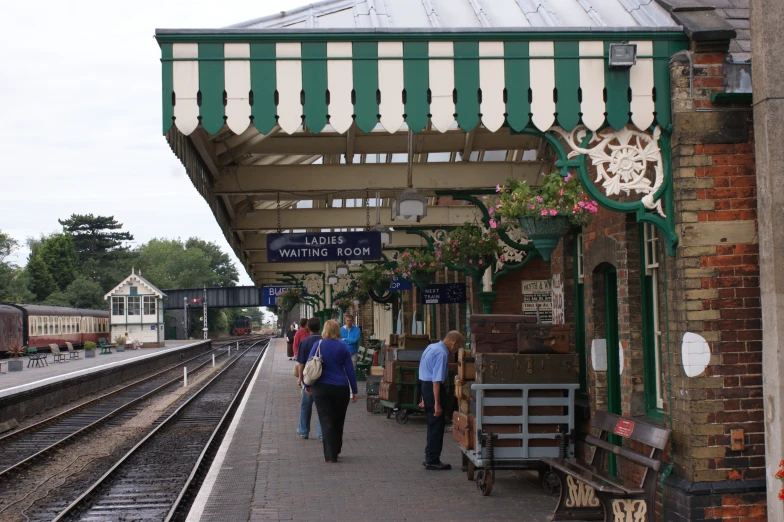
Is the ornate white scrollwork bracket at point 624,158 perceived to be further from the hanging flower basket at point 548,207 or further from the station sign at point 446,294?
the station sign at point 446,294

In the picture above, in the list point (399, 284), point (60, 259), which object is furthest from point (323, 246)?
point (60, 259)

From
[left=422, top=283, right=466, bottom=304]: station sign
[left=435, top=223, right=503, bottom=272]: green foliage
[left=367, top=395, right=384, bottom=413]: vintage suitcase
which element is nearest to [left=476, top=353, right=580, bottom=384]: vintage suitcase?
[left=435, top=223, right=503, bottom=272]: green foliage

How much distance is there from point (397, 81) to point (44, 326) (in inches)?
1904

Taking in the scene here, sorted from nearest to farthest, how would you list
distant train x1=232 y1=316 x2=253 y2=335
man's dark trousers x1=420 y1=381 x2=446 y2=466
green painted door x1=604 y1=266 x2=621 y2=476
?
green painted door x1=604 y1=266 x2=621 y2=476 → man's dark trousers x1=420 y1=381 x2=446 y2=466 → distant train x1=232 y1=316 x2=253 y2=335

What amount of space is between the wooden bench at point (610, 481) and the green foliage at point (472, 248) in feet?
15.4

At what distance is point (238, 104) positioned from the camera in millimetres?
6738

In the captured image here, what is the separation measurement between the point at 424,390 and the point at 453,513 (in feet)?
7.80

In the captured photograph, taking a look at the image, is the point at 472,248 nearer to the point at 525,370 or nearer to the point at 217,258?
the point at 525,370

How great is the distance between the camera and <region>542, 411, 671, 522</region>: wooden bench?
6.32m

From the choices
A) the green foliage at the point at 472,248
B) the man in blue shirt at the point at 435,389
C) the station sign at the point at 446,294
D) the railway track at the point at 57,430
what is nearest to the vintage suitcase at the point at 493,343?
the man in blue shirt at the point at 435,389

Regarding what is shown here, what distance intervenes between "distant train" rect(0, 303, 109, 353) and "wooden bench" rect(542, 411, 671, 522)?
38.8 metres

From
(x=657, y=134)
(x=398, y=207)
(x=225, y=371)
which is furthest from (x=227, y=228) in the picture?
(x=225, y=371)

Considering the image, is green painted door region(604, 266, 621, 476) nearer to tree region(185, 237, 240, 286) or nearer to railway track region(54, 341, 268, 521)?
railway track region(54, 341, 268, 521)

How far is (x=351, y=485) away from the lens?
8.72 m
